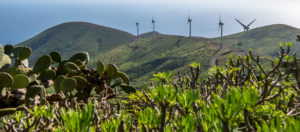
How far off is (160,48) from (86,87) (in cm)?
14526

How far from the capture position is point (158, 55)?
139 metres

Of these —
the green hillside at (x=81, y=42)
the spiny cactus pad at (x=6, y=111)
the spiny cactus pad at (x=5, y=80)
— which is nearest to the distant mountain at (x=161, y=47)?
the green hillside at (x=81, y=42)

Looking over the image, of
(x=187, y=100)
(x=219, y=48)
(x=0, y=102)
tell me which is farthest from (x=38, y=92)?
(x=219, y=48)

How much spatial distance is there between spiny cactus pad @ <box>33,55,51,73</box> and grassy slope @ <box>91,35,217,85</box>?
4035 inches

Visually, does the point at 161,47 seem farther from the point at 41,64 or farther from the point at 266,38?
the point at 41,64

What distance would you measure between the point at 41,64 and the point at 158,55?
135705 mm

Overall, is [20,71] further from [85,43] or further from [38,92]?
[85,43]

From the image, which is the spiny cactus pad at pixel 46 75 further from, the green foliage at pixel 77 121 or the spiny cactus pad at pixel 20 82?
the green foliage at pixel 77 121

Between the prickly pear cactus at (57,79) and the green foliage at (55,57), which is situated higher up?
the green foliage at (55,57)

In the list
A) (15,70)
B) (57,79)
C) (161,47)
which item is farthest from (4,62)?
(161,47)

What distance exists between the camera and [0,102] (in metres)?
3.19

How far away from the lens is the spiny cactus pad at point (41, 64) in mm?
3926

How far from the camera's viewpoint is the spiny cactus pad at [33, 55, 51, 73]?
3.93 meters

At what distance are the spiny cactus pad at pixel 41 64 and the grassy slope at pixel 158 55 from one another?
336 feet
